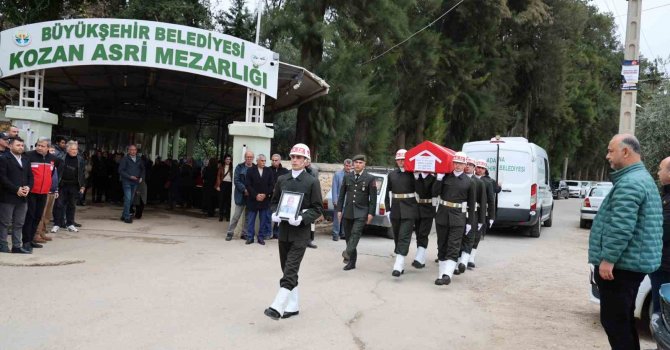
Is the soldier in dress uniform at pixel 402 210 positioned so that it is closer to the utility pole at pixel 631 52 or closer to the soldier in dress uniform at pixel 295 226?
the soldier in dress uniform at pixel 295 226

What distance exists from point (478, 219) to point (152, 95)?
1294cm

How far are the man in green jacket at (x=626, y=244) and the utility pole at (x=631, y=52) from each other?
35.8 feet

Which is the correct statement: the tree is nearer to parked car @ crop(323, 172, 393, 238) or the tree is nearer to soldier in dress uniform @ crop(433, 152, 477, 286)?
parked car @ crop(323, 172, 393, 238)

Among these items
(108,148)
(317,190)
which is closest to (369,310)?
(317,190)

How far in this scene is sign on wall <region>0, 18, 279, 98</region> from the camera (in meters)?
11.4

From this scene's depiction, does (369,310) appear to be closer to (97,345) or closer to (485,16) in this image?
(97,345)

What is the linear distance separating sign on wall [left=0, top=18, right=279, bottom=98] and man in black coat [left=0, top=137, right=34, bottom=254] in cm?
352

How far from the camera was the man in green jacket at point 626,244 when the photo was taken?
4219mm

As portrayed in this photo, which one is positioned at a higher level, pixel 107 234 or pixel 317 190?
pixel 317 190

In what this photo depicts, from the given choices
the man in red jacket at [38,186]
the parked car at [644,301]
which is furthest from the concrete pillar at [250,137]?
the parked car at [644,301]

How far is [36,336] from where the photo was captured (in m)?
5.12

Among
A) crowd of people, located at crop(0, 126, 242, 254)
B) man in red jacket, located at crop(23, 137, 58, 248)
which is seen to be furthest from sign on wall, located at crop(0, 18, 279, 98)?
man in red jacket, located at crop(23, 137, 58, 248)

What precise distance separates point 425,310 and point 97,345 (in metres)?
3.75

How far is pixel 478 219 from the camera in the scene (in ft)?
33.0
